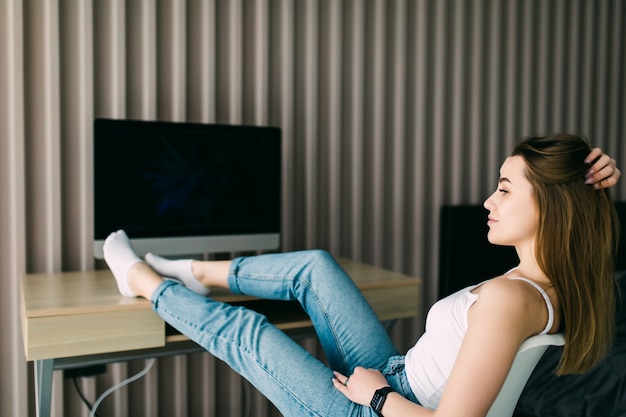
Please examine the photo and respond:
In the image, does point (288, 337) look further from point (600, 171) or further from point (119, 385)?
point (119, 385)

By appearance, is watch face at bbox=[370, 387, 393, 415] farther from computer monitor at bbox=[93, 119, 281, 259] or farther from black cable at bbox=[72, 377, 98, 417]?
black cable at bbox=[72, 377, 98, 417]

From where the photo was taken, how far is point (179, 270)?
6.01ft

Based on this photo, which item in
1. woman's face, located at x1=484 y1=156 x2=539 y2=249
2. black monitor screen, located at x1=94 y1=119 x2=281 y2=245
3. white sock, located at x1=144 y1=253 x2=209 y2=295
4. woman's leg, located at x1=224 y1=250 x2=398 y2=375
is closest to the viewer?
woman's face, located at x1=484 y1=156 x2=539 y2=249

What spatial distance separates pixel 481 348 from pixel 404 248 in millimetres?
1651

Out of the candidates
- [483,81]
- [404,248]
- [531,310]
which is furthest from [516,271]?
[483,81]

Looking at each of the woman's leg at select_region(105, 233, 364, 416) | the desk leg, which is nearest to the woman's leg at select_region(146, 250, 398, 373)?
the woman's leg at select_region(105, 233, 364, 416)

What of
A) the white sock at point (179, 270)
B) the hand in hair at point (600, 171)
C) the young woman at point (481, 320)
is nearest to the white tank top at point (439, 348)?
the young woman at point (481, 320)

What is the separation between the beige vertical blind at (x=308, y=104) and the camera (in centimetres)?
205

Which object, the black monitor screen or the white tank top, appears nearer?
the white tank top

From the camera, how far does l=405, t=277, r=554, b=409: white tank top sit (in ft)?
4.11

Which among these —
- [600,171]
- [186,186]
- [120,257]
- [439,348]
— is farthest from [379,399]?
[186,186]

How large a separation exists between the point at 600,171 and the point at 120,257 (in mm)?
1280

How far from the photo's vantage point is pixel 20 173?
6.59 feet

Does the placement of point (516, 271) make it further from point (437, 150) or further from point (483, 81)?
point (483, 81)
